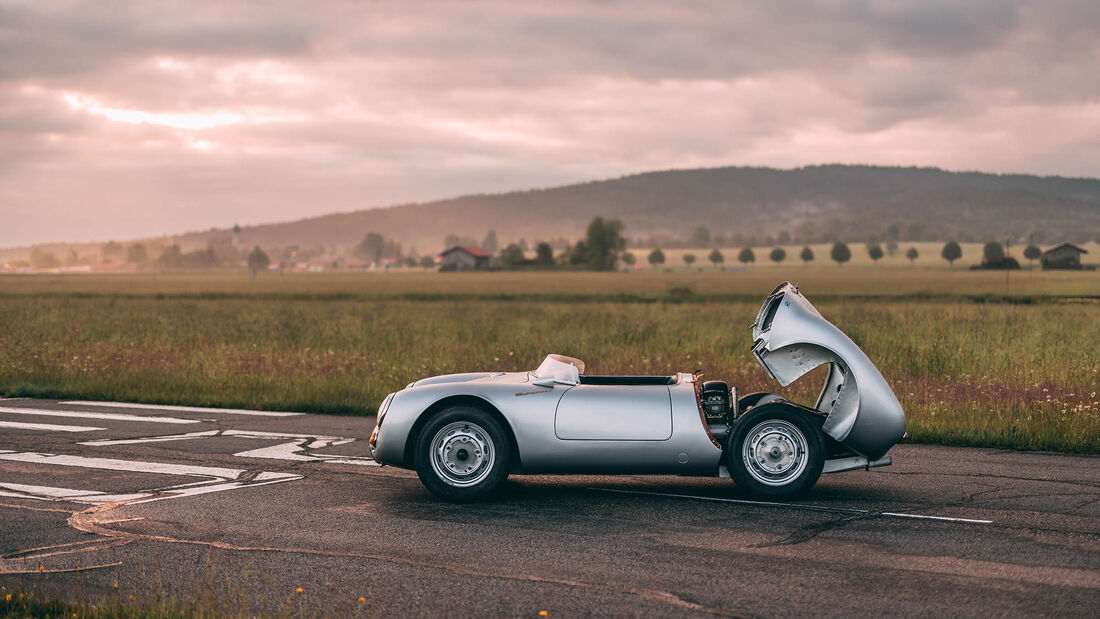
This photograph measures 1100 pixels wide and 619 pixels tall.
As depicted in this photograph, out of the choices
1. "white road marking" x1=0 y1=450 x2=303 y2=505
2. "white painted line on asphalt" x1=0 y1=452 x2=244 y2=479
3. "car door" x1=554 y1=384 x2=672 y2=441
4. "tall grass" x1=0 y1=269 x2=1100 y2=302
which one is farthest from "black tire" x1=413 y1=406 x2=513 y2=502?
"tall grass" x1=0 y1=269 x2=1100 y2=302

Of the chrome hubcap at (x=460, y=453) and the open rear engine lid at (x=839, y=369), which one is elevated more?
the open rear engine lid at (x=839, y=369)

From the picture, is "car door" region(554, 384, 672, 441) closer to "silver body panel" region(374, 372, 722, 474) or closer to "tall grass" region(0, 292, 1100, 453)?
"silver body panel" region(374, 372, 722, 474)

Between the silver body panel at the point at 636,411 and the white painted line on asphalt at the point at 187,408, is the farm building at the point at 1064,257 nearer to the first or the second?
the white painted line on asphalt at the point at 187,408

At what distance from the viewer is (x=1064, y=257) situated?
131 m

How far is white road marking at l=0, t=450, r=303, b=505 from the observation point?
7.93 meters

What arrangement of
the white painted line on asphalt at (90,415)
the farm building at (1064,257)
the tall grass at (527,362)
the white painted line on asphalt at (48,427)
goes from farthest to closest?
1. the farm building at (1064,257)
2. the white painted line on asphalt at (90,415)
3. the tall grass at (527,362)
4. the white painted line on asphalt at (48,427)

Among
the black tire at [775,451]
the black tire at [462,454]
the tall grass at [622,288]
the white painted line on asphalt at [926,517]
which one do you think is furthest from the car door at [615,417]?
the tall grass at [622,288]

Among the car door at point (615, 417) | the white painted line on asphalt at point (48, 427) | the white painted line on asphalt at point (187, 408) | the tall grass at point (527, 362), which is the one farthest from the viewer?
the white painted line on asphalt at point (187, 408)

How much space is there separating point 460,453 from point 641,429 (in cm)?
152

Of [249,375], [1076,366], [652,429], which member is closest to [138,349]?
[249,375]

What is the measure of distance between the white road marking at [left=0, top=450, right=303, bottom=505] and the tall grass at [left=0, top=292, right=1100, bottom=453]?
466cm

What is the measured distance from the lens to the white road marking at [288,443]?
9836mm

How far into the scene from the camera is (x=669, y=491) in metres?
8.28

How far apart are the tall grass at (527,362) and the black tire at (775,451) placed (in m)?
4.38
